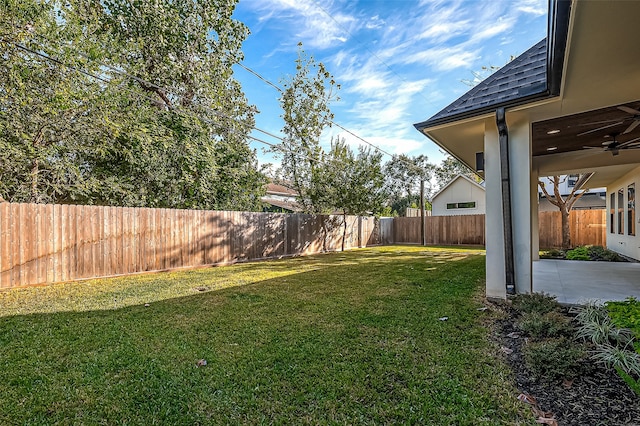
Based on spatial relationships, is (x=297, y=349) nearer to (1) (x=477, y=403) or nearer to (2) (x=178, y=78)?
(1) (x=477, y=403)

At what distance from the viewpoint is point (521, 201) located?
13.9 feet

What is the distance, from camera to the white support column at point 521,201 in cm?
422

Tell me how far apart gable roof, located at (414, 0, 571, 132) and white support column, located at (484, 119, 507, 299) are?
0.33 m

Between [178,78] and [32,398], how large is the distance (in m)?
11.1

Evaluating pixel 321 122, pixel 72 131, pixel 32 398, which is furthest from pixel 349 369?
pixel 321 122

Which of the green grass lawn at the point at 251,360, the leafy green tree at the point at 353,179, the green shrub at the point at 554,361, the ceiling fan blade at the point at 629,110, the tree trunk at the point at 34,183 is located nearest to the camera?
the green grass lawn at the point at 251,360

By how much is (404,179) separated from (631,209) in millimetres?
→ 22763

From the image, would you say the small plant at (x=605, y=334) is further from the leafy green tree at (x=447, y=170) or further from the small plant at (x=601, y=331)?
the leafy green tree at (x=447, y=170)

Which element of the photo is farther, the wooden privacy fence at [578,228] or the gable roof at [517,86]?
the wooden privacy fence at [578,228]

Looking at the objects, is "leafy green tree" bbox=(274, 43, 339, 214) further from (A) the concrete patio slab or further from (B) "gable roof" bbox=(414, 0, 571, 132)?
(B) "gable roof" bbox=(414, 0, 571, 132)

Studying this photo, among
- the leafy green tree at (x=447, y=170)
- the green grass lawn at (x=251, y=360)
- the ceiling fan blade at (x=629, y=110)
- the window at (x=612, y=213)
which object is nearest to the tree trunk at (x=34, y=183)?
the green grass lawn at (x=251, y=360)

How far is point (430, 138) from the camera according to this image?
5.47 m

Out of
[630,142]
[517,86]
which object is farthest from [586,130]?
[517,86]

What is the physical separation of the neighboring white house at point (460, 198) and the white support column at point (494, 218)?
16392mm
